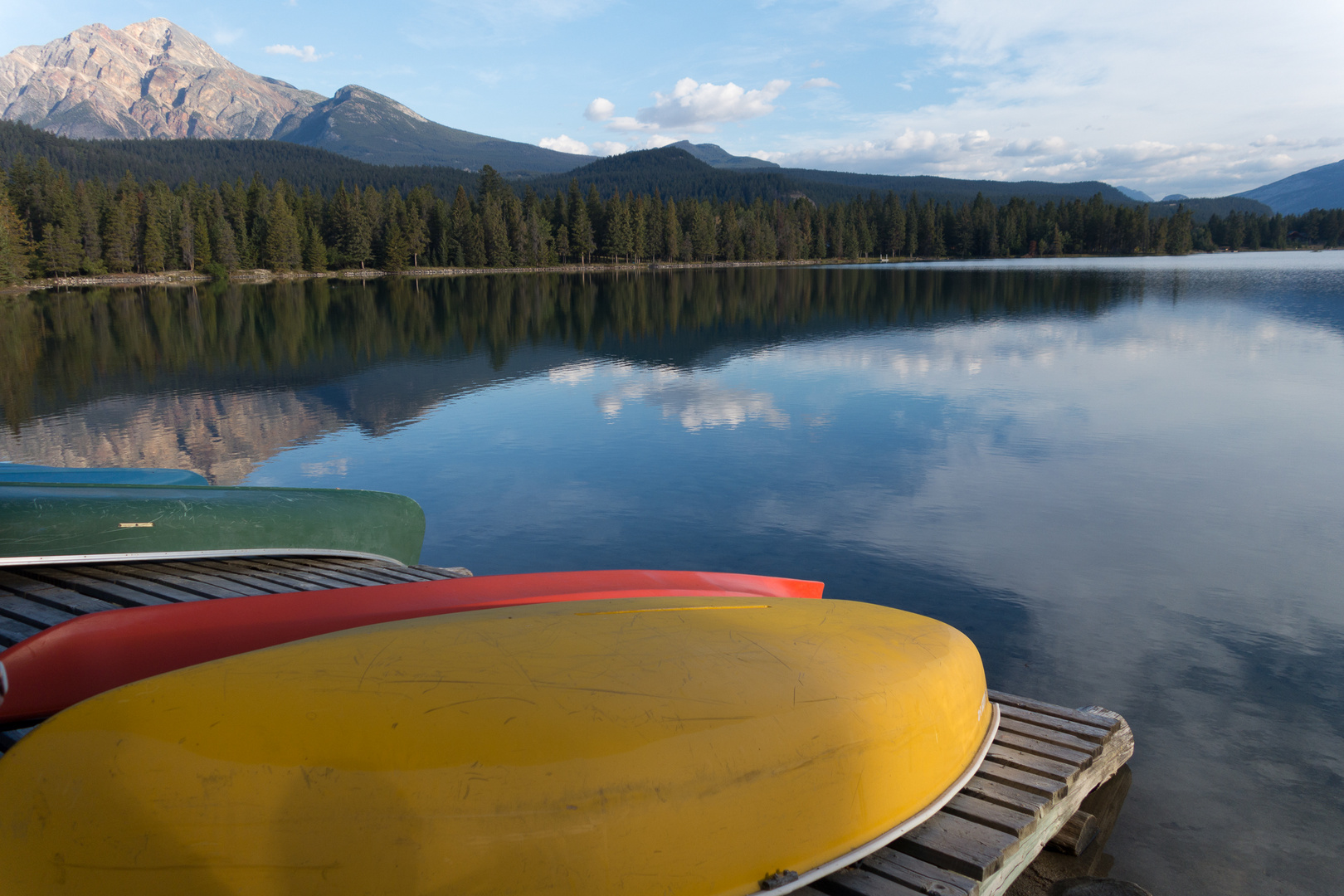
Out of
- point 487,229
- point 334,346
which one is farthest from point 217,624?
point 487,229

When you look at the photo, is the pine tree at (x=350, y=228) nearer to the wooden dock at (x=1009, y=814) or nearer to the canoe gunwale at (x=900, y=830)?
the wooden dock at (x=1009, y=814)

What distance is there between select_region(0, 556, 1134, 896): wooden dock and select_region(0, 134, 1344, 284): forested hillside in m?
67.0

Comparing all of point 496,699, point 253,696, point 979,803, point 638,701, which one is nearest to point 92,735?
point 253,696

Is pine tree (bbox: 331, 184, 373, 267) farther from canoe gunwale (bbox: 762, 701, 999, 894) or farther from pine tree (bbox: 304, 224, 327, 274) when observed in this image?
canoe gunwale (bbox: 762, 701, 999, 894)

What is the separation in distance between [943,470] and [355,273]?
85082 millimetres

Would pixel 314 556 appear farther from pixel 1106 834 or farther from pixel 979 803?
pixel 1106 834

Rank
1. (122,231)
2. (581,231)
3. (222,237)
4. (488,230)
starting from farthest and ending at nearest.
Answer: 1. (581,231)
2. (488,230)
3. (222,237)
4. (122,231)

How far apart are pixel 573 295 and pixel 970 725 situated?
159 ft

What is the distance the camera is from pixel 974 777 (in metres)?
3.63

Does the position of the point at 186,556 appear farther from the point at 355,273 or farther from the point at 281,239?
the point at 355,273

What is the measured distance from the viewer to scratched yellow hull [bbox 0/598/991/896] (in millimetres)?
2371

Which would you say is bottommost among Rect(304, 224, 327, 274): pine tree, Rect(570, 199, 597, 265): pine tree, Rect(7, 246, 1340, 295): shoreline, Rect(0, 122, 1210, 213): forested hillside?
Rect(7, 246, 1340, 295): shoreline

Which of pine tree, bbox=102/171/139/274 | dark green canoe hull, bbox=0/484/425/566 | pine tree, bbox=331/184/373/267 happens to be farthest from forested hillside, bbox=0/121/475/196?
dark green canoe hull, bbox=0/484/425/566

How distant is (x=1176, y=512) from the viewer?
9086 millimetres
